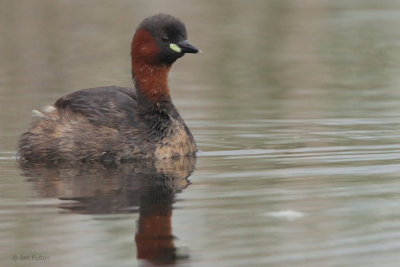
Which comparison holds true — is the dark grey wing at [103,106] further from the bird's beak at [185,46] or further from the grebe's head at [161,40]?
the bird's beak at [185,46]

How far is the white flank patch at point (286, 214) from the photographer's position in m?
6.90

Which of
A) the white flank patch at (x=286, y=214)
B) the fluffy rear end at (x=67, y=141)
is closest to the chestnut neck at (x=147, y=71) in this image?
the fluffy rear end at (x=67, y=141)

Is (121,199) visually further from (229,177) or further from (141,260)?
(141,260)

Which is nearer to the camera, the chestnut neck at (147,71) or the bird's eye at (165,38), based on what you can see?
the bird's eye at (165,38)

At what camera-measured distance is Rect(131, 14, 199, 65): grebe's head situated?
403 inches

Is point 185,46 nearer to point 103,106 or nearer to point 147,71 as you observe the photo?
point 147,71

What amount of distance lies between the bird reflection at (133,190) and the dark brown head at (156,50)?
90cm

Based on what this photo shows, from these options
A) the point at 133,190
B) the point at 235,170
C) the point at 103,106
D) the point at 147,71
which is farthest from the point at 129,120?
the point at 133,190

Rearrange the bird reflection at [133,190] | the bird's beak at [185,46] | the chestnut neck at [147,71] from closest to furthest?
the bird reflection at [133,190], the bird's beak at [185,46], the chestnut neck at [147,71]

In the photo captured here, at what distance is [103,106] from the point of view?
33.2ft

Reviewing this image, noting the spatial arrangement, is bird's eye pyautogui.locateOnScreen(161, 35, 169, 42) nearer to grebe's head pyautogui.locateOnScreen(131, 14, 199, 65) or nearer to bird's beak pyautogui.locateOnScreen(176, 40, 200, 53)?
grebe's head pyautogui.locateOnScreen(131, 14, 199, 65)

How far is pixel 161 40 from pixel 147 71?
0.39 metres

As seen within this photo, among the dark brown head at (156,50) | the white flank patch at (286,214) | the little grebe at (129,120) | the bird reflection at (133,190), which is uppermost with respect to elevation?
the dark brown head at (156,50)

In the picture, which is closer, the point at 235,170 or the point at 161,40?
the point at 235,170
